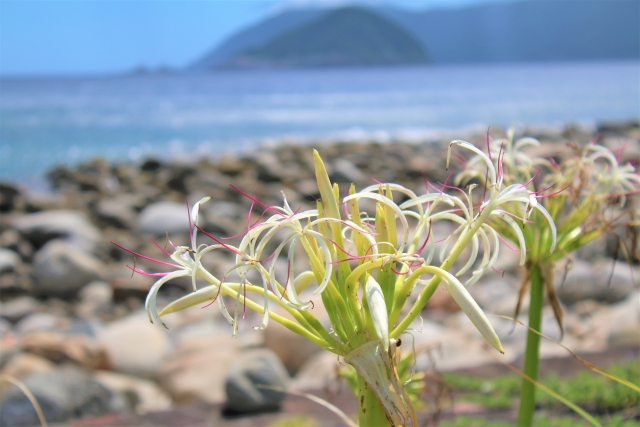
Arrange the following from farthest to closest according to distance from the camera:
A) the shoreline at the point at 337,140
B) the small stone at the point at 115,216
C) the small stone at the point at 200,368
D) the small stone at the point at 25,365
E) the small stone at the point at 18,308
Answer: the shoreline at the point at 337,140, the small stone at the point at 115,216, the small stone at the point at 18,308, the small stone at the point at 25,365, the small stone at the point at 200,368

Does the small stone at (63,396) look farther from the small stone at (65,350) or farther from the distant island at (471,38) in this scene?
the distant island at (471,38)

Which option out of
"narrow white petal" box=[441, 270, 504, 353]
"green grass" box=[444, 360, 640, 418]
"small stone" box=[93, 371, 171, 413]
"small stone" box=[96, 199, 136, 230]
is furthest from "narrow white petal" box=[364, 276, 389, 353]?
"small stone" box=[96, 199, 136, 230]

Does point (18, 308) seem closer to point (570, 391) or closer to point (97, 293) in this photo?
point (97, 293)

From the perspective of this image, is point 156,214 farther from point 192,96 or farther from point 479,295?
point 192,96

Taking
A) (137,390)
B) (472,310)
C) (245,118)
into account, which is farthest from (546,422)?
(245,118)

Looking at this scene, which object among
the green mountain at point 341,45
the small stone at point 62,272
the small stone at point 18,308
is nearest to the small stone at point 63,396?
the small stone at point 18,308

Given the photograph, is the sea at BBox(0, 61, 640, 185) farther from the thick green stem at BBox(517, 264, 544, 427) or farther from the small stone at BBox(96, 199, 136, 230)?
the thick green stem at BBox(517, 264, 544, 427)
